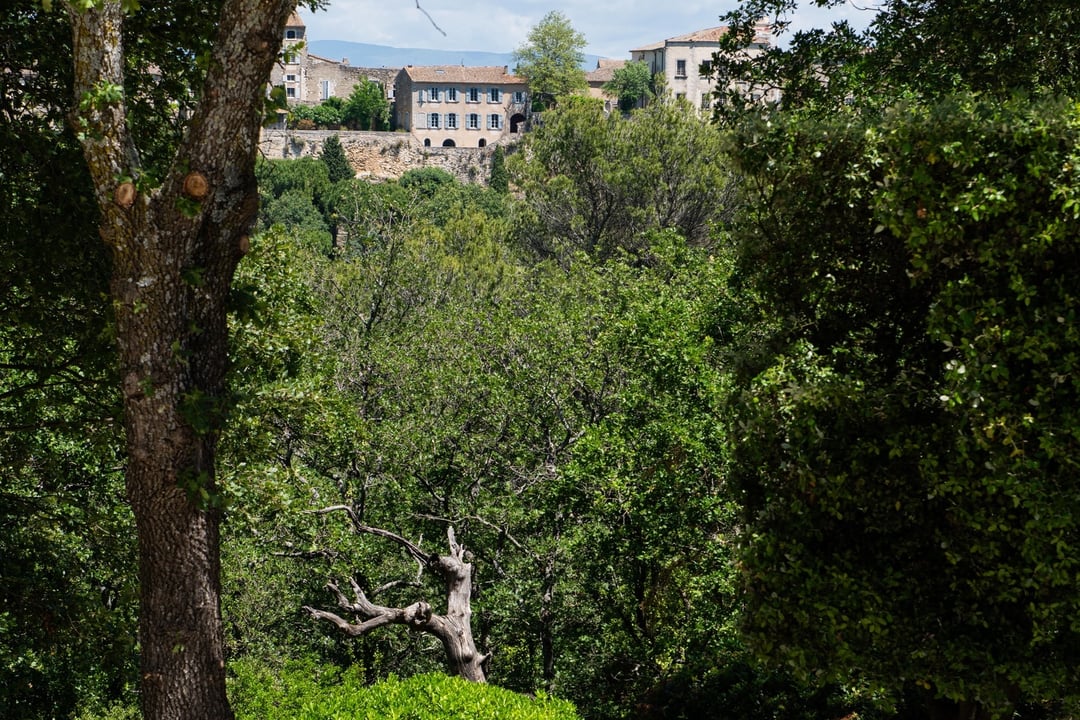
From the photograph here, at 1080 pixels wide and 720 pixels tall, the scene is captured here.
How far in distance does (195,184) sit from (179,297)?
70 centimetres

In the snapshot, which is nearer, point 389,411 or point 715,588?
point 715,588

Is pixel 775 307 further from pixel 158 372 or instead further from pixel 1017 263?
pixel 158 372

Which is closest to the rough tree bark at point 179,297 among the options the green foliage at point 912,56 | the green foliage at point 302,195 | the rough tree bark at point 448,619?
the green foliage at point 912,56

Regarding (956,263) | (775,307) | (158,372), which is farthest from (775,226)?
(158,372)

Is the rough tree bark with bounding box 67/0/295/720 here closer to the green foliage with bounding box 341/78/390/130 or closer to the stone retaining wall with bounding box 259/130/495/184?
the stone retaining wall with bounding box 259/130/495/184

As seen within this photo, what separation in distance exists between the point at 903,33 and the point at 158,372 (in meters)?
7.07

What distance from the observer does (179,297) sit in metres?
6.09

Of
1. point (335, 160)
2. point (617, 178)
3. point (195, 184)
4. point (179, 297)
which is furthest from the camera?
point (335, 160)

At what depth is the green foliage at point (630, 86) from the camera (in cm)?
8838

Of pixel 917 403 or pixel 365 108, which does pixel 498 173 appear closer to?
pixel 365 108

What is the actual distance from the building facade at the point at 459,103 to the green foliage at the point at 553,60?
8665 millimetres

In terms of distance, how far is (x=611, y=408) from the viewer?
16.3 m

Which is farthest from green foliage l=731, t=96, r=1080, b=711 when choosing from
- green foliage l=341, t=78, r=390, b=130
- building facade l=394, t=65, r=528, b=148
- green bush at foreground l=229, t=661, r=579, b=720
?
green foliage l=341, t=78, r=390, b=130

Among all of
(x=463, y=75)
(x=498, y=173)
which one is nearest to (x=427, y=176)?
(x=498, y=173)
